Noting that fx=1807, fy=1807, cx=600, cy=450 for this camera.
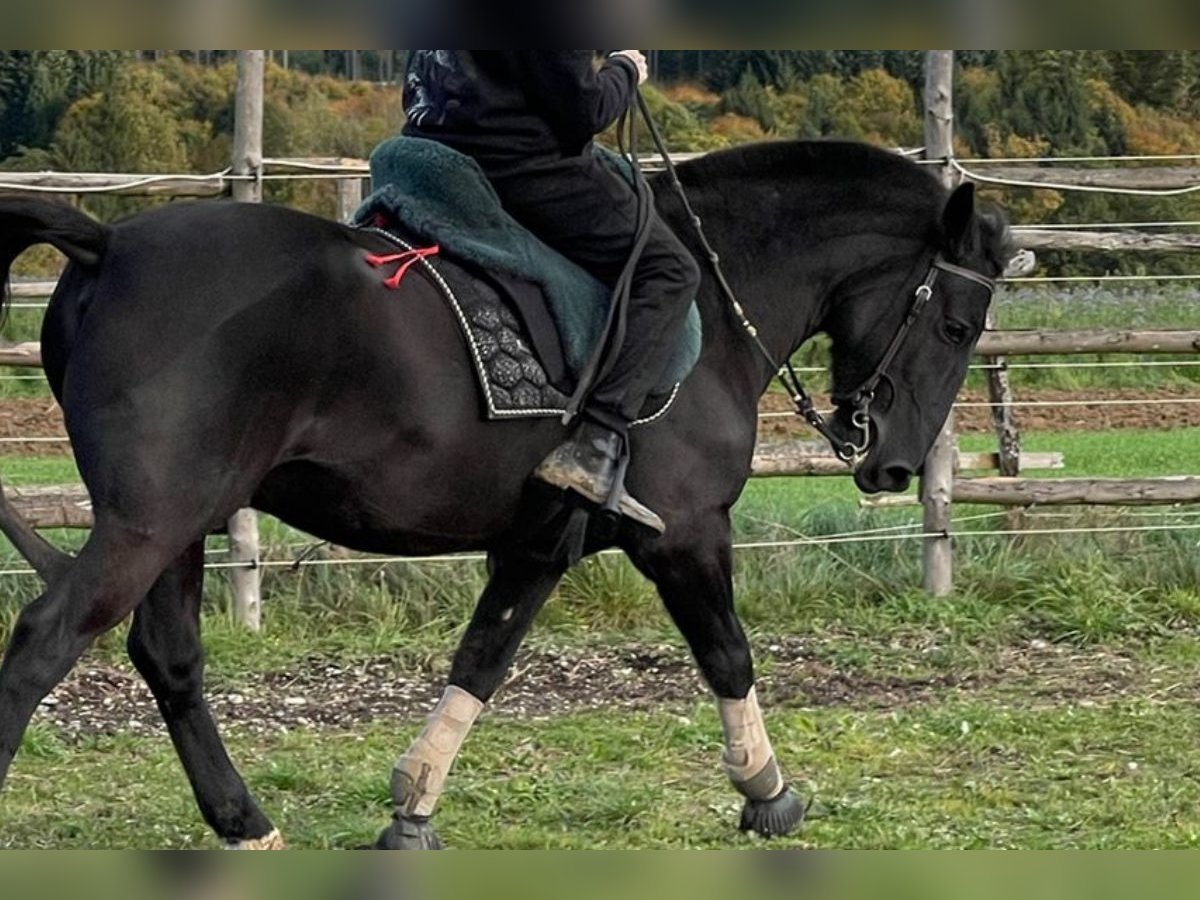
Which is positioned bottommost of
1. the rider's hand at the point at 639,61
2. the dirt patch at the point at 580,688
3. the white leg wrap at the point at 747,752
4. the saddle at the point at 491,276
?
the dirt patch at the point at 580,688

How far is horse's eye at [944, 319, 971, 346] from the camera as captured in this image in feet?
18.5

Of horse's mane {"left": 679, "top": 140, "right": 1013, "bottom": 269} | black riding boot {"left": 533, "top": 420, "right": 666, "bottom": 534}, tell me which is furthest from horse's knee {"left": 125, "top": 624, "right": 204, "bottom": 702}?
horse's mane {"left": 679, "top": 140, "right": 1013, "bottom": 269}

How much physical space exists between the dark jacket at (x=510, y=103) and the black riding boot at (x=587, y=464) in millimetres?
749

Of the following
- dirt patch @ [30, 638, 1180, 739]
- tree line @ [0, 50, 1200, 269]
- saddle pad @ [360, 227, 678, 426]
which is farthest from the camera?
tree line @ [0, 50, 1200, 269]

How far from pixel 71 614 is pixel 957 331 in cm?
286

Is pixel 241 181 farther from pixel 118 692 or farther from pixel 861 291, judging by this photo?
pixel 861 291

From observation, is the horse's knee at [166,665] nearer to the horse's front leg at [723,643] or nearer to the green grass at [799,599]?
the horse's front leg at [723,643]

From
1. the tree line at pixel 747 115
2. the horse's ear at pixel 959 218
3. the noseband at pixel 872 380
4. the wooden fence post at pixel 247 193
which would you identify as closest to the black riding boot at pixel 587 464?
the noseband at pixel 872 380

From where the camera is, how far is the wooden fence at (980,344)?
789 cm

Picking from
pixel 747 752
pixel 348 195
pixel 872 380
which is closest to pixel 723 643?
pixel 747 752

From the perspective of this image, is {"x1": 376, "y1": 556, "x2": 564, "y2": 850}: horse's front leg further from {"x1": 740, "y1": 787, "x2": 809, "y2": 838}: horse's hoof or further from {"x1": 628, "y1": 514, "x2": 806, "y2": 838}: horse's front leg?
{"x1": 740, "y1": 787, "x2": 809, "y2": 838}: horse's hoof

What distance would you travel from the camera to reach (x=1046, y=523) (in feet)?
30.3

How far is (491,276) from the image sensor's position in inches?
190

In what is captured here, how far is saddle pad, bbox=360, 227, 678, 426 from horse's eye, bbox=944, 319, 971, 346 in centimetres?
143
